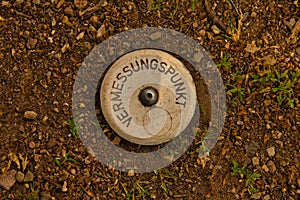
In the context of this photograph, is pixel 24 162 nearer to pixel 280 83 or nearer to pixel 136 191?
pixel 136 191

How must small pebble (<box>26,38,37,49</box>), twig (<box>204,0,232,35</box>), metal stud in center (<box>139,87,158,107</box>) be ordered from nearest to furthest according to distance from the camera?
metal stud in center (<box>139,87,158,107</box>), small pebble (<box>26,38,37,49</box>), twig (<box>204,0,232,35</box>)

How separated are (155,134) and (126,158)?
0.17 m

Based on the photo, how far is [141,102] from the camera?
A: 2330 millimetres

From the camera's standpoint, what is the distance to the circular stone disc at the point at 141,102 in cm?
234

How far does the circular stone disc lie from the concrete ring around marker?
2 centimetres

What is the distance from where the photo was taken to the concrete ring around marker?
2.39m

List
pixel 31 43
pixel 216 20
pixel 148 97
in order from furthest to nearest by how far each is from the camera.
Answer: pixel 216 20 → pixel 31 43 → pixel 148 97

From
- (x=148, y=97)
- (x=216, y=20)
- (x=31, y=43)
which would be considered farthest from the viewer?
(x=216, y=20)

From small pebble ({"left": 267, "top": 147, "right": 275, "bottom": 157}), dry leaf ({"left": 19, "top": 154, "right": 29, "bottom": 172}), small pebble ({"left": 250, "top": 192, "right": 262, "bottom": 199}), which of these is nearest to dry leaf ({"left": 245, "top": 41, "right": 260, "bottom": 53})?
small pebble ({"left": 267, "top": 147, "right": 275, "bottom": 157})

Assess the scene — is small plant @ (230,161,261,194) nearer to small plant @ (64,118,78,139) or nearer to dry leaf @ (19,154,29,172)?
small plant @ (64,118,78,139)

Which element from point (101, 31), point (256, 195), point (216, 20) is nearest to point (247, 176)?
point (256, 195)

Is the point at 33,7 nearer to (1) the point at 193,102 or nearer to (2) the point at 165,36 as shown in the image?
(2) the point at 165,36

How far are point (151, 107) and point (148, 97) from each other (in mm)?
59

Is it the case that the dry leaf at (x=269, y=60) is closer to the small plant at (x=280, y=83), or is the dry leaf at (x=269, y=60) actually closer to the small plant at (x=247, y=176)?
the small plant at (x=280, y=83)
